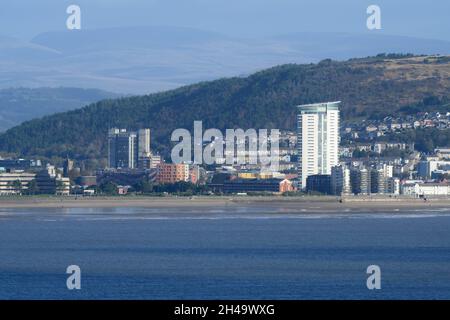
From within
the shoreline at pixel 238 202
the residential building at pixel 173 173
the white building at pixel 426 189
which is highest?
the residential building at pixel 173 173

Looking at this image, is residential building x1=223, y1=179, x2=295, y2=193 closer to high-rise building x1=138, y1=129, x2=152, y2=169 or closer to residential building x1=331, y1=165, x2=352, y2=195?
residential building x1=331, y1=165, x2=352, y2=195

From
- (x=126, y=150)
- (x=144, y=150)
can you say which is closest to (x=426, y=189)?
(x=144, y=150)

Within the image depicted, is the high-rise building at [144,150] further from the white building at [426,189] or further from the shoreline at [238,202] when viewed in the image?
the shoreline at [238,202]

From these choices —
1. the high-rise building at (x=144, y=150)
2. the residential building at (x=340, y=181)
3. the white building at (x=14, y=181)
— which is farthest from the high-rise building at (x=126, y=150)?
the residential building at (x=340, y=181)

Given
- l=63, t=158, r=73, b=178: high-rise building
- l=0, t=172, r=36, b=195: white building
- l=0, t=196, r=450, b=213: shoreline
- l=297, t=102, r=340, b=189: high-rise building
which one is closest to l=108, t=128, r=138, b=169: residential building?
l=63, t=158, r=73, b=178: high-rise building

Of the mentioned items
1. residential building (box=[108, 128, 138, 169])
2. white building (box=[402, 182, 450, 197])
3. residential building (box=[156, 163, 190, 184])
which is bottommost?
white building (box=[402, 182, 450, 197])
